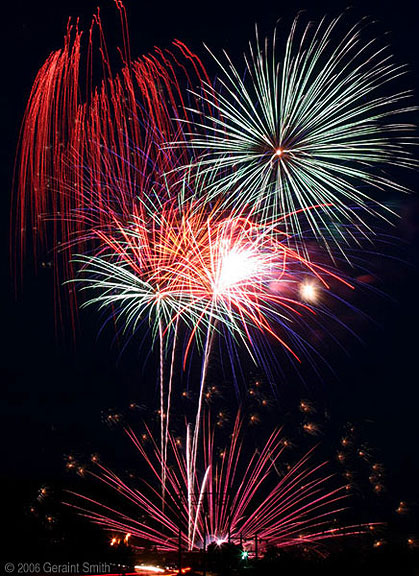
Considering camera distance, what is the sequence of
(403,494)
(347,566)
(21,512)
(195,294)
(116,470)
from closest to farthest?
(195,294), (347,566), (21,512), (116,470), (403,494)

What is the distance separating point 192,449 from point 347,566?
651 cm

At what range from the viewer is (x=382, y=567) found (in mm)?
19812

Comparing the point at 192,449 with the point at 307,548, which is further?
the point at 307,548

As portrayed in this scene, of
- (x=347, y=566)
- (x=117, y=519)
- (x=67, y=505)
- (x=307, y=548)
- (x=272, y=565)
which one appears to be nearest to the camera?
(x=347, y=566)

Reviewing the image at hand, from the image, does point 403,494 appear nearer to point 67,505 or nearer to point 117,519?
point 117,519

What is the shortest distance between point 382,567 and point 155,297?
1198cm

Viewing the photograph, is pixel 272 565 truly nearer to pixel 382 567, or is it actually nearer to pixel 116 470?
pixel 382 567

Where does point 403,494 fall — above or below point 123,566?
above

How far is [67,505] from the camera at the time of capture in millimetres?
29438

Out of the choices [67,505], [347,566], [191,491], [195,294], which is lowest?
[347,566]

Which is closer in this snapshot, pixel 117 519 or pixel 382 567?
pixel 382 567

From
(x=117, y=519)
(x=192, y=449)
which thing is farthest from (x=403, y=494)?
(x=192, y=449)

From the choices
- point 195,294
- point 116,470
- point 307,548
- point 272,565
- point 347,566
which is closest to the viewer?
point 195,294

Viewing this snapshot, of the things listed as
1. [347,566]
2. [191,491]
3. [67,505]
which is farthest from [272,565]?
[67,505]
